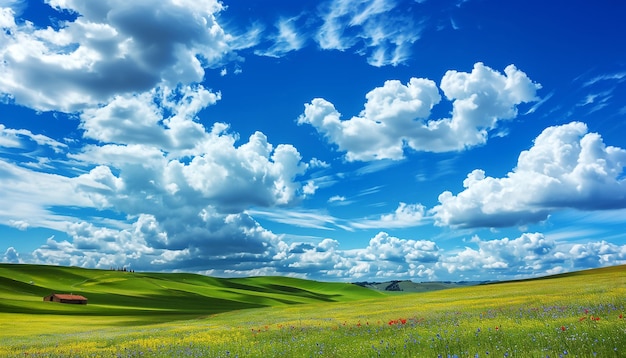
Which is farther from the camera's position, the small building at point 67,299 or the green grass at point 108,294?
the small building at point 67,299

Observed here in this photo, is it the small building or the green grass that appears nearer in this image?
the green grass

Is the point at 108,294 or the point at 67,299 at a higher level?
the point at 67,299

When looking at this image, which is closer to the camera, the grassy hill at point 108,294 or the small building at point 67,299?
the grassy hill at point 108,294

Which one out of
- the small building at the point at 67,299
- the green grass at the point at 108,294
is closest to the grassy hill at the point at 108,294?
the green grass at the point at 108,294

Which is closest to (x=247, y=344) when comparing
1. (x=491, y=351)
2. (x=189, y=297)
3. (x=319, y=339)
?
(x=319, y=339)

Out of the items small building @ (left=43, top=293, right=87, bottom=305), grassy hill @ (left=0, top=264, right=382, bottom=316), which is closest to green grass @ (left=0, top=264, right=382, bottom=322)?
grassy hill @ (left=0, top=264, right=382, bottom=316)

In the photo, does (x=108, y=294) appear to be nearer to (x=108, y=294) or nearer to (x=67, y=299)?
(x=108, y=294)

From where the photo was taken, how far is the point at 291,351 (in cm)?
1438

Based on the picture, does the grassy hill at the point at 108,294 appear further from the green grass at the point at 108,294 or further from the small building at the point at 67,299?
the small building at the point at 67,299

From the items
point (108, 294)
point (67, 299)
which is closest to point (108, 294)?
point (108, 294)

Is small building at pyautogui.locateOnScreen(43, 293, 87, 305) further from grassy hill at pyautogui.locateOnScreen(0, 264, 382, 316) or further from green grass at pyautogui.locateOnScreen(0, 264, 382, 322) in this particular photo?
grassy hill at pyautogui.locateOnScreen(0, 264, 382, 316)

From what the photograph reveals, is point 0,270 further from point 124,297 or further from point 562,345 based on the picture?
point 562,345

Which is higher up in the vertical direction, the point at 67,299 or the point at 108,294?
the point at 67,299

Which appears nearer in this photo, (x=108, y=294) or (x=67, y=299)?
(x=67, y=299)
